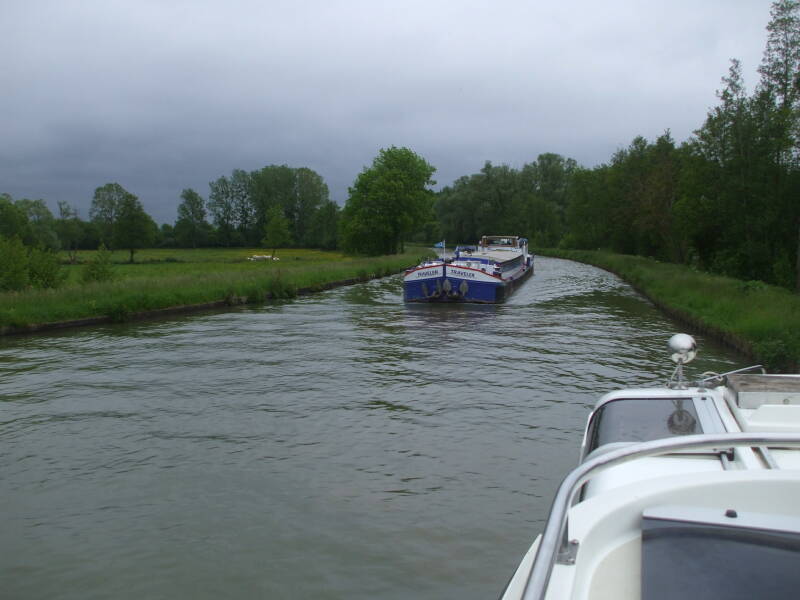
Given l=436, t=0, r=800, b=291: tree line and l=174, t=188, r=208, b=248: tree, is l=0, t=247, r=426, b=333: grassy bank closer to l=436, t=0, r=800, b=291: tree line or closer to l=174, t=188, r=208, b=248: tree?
l=436, t=0, r=800, b=291: tree line

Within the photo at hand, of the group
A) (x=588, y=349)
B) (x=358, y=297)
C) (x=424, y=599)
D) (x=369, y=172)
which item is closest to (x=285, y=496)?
(x=424, y=599)

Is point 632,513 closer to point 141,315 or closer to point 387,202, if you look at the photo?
point 141,315

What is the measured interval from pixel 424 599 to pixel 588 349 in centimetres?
969

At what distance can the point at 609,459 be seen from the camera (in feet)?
7.87

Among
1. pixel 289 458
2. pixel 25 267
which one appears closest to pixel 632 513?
pixel 289 458

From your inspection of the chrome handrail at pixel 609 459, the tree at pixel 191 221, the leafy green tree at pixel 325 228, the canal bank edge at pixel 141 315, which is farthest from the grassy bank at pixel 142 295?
the tree at pixel 191 221

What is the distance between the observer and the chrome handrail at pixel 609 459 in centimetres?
216

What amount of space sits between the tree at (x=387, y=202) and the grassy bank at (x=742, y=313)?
33.7 metres

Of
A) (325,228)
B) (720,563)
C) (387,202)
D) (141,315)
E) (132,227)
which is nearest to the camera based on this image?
(720,563)

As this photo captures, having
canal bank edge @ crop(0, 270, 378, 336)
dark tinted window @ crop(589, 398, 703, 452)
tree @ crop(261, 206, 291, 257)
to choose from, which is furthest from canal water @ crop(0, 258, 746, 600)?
tree @ crop(261, 206, 291, 257)

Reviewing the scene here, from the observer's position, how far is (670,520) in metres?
2.33

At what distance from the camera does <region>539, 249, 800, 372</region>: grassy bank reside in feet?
34.2

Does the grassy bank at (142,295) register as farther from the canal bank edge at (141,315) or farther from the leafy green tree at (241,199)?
the leafy green tree at (241,199)

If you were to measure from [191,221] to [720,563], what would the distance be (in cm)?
10705
